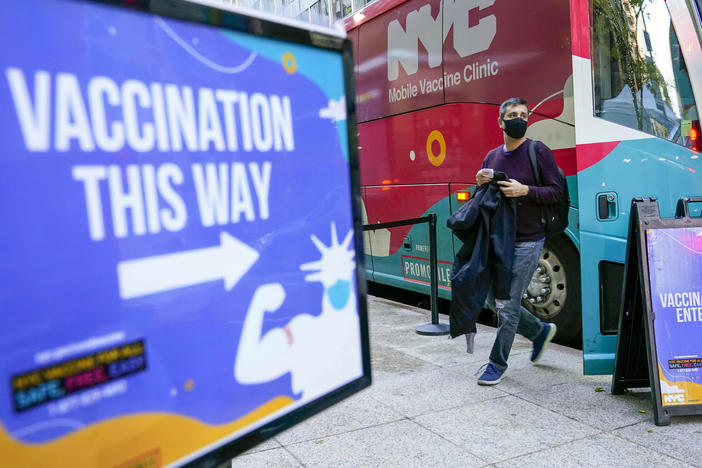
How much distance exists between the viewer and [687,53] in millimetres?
4871

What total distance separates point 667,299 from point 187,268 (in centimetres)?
345

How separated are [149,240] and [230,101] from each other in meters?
0.38

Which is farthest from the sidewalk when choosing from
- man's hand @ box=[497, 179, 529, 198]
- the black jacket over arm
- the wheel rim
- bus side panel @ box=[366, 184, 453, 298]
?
bus side panel @ box=[366, 184, 453, 298]

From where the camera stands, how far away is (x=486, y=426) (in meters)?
3.93

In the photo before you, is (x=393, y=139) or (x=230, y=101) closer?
(x=230, y=101)

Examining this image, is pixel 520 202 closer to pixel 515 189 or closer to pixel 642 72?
pixel 515 189

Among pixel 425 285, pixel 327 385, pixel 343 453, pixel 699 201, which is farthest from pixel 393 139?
pixel 327 385

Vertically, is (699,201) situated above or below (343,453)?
above

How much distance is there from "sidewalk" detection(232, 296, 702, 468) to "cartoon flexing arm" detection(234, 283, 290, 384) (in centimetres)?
202

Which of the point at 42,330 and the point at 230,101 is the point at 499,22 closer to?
the point at 230,101

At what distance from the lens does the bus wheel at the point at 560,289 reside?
19.0 ft

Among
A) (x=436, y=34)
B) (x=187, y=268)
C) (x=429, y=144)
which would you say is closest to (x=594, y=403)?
(x=187, y=268)

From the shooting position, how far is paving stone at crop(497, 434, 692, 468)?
3.36 meters

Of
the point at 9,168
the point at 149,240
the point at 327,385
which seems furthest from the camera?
the point at 327,385
